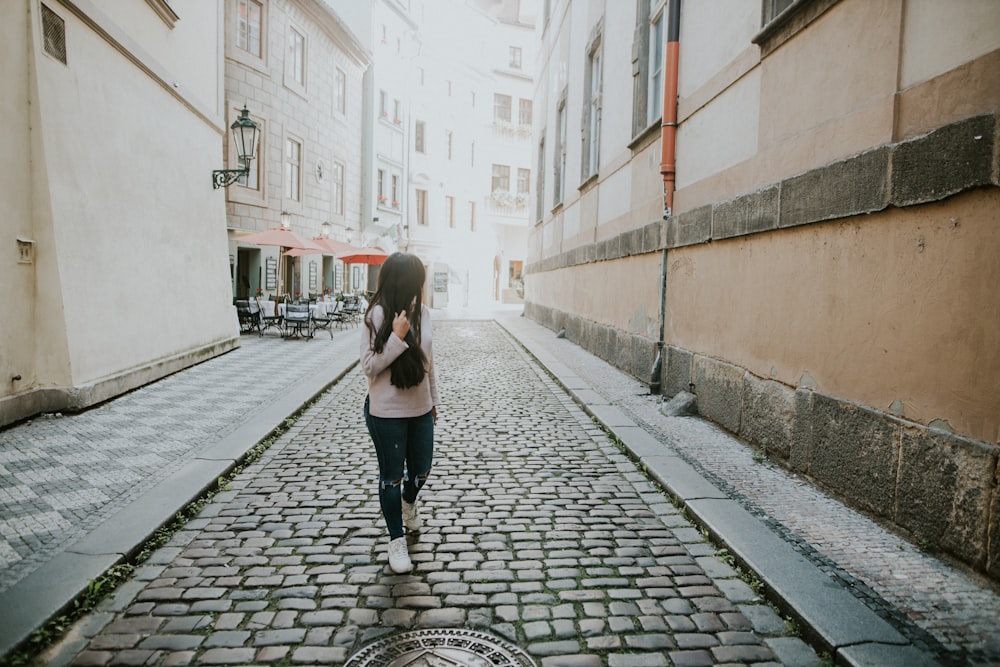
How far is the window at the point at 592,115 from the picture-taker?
14375 mm

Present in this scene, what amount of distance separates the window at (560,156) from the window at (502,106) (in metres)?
24.2

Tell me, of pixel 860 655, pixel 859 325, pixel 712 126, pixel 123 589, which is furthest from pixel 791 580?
pixel 712 126

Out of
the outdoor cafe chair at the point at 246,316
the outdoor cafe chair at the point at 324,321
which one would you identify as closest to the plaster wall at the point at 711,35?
the outdoor cafe chair at the point at 324,321

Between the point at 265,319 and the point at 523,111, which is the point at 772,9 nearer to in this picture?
the point at 265,319

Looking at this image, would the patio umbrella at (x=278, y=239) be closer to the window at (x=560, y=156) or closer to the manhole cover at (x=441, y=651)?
the window at (x=560, y=156)

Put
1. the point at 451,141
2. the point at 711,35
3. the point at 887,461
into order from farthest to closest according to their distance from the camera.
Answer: the point at 451,141 → the point at 711,35 → the point at 887,461

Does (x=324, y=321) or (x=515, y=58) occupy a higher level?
(x=515, y=58)

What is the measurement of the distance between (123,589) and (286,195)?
19.1 metres

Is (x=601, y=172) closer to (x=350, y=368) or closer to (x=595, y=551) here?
(x=350, y=368)

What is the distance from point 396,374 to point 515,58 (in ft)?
147

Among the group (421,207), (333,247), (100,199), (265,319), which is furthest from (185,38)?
(421,207)

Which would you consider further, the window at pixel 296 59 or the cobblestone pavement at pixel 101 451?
the window at pixel 296 59

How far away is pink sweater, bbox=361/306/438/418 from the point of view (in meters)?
3.62

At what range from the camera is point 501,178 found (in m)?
42.7
